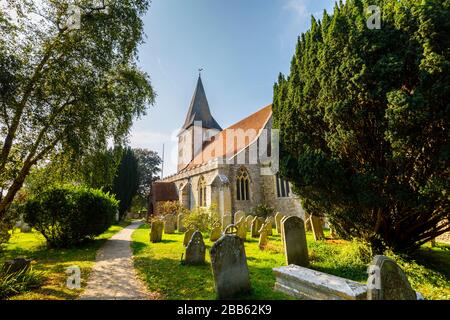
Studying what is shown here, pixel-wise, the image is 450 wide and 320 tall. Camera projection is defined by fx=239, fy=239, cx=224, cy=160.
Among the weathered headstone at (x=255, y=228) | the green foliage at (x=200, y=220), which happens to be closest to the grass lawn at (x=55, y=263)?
the green foliage at (x=200, y=220)

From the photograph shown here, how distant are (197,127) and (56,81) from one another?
22.4 m

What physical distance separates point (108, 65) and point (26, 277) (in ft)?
20.2

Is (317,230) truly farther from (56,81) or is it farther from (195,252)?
(56,81)

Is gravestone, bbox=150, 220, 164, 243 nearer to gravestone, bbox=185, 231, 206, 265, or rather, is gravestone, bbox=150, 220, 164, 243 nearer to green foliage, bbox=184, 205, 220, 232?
green foliage, bbox=184, 205, 220, 232

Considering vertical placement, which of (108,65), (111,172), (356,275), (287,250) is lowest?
(356,275)

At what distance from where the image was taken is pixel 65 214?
935 cm

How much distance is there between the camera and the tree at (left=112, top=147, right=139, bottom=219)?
26359 mm

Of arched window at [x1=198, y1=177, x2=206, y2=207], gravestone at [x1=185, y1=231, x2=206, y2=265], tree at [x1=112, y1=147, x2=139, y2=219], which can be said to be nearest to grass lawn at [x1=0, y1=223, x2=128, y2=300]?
gravestone at [x1=185, y1=231, x2=206, y2=265]

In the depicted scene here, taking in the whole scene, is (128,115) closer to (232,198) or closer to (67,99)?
(67,99)

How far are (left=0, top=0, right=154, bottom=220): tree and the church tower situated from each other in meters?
21.0

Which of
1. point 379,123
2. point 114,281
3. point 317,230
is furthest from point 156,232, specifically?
point 379,123

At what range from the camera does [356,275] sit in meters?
5.43

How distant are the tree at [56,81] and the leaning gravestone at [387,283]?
7517 millimetres
